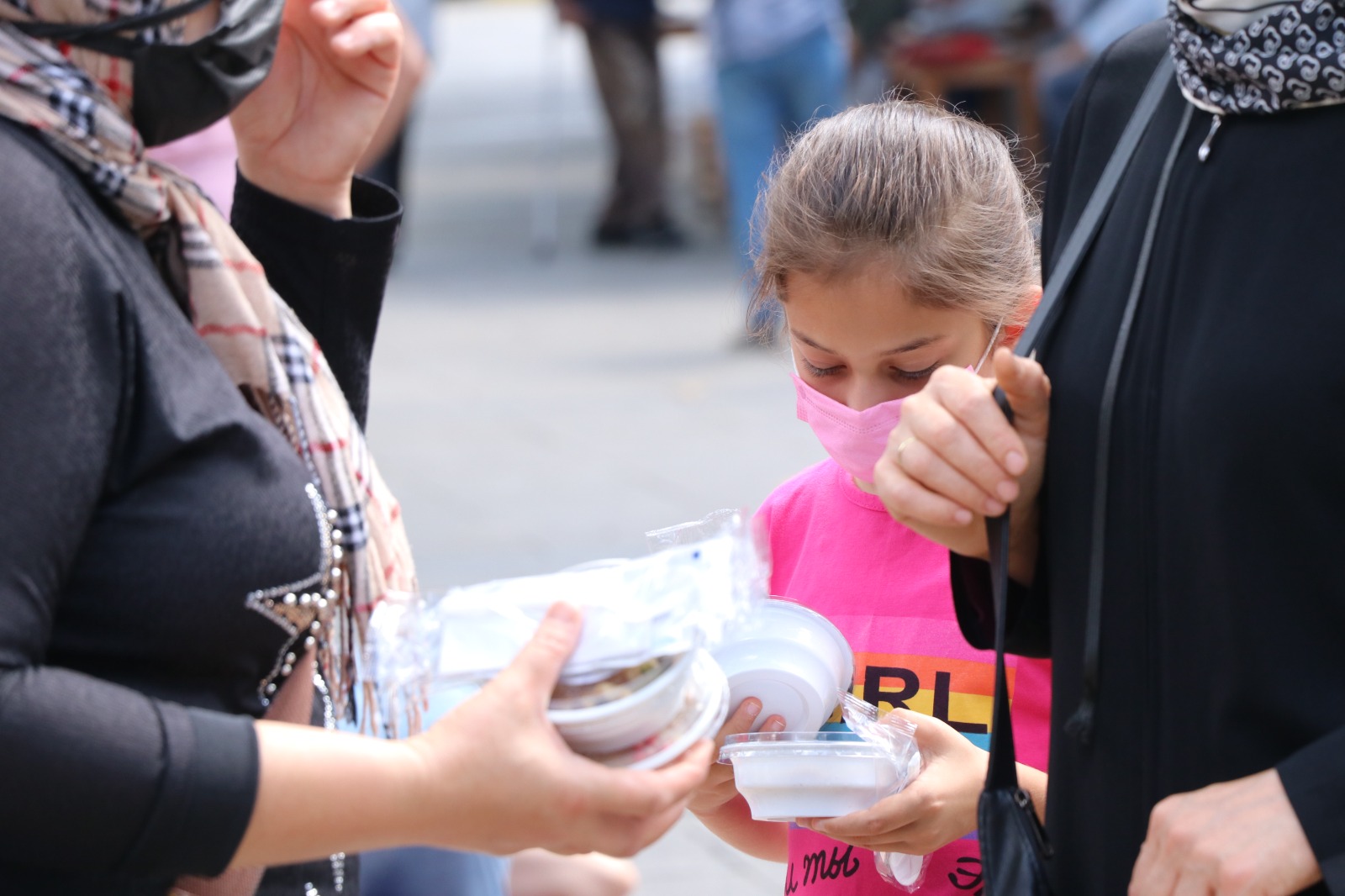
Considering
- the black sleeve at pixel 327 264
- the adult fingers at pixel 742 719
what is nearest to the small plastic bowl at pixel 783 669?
the adult fingers at pixel 742 719

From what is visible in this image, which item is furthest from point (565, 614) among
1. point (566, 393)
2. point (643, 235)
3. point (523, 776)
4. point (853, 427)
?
point (643, 235)

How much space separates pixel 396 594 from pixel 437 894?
605 mm

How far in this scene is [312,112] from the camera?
1.92 metres

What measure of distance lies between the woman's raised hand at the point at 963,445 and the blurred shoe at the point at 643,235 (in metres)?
9.18

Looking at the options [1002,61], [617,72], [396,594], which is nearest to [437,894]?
[396,594]

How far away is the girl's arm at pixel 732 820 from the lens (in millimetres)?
1812

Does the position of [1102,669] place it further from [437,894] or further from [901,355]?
[437,894]

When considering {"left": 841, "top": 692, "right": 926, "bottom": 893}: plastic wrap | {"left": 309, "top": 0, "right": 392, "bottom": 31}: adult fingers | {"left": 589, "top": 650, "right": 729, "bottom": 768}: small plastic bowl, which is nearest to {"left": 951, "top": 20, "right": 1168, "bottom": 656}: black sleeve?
{"left": 841, "top": 692, "right": 926, "bottom": 893}: plastic wrap

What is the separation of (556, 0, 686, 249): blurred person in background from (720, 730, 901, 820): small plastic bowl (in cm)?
829

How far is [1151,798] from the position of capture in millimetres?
1333

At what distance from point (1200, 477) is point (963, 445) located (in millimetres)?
193

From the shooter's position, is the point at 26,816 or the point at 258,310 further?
the point at 258,310

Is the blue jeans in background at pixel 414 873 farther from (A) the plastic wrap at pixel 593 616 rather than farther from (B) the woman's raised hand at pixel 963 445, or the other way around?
(B) the woman's raised hand at pixel 963 445

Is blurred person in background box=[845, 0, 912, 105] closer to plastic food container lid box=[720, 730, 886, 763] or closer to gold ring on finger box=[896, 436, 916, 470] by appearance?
plastic food container lid box=[720, 730, 886, 763]
